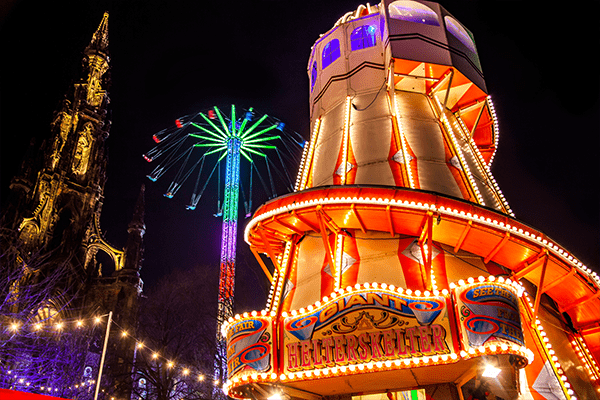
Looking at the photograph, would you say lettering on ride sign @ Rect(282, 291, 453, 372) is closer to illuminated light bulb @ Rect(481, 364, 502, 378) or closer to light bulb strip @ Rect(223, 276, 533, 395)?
light bulb strip @ Rect(223, 276, 533, 395)

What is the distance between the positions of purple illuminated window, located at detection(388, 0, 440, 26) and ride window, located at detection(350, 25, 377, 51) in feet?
5.39

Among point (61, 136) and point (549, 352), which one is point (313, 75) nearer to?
point (549, 352)

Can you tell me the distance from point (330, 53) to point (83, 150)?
46.4 m

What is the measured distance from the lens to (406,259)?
14086mm

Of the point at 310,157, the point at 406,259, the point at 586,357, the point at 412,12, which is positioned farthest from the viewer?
the point at 412,12

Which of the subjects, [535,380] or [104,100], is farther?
[104,100]

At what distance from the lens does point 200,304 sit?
110 ft

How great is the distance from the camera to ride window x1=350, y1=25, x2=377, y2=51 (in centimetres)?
2122

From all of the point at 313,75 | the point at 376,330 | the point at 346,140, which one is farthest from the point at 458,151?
the point at 376,330

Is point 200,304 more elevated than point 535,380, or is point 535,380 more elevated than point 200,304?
point 200,304

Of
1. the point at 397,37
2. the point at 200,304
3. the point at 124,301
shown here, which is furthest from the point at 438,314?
the point at 124,301

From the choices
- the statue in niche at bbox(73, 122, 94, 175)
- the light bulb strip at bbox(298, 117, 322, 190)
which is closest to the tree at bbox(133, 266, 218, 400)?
the light bulb strip at bbox(298, 117, 322, 190)

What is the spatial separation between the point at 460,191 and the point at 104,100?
6065 centimetres

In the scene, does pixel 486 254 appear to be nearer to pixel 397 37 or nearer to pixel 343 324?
pixel 343 324
